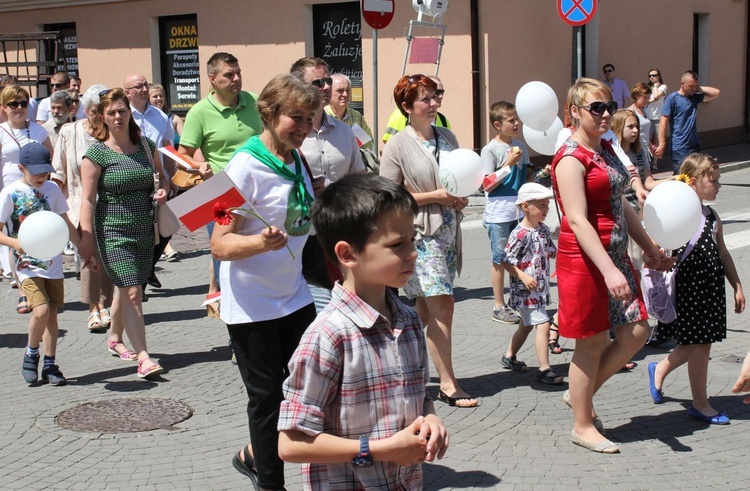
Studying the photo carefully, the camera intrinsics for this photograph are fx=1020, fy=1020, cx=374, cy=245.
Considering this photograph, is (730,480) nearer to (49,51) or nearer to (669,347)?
(669,347)

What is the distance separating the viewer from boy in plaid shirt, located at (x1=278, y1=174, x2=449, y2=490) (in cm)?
281

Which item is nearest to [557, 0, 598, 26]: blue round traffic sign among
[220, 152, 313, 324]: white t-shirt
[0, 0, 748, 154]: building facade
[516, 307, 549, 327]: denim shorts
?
[0, 0, 748, 154]: building facade

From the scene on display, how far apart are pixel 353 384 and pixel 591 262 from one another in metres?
2.72

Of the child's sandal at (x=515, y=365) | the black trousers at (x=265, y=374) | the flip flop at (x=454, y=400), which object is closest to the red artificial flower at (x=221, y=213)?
the black trousers at (x=265, y=374)

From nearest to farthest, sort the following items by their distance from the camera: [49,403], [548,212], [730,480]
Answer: [730,480] → [49,403] → [548,212]

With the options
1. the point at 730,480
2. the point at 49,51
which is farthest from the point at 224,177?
the point at 49,51

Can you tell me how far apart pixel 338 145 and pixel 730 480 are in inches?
110

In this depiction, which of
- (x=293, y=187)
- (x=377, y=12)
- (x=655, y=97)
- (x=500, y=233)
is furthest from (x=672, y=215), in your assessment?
(x=655, y=97)

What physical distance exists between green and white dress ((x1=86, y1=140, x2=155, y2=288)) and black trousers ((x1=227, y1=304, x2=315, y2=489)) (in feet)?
9.10

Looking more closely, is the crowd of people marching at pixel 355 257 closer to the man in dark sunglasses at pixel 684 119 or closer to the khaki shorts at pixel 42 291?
the khaki shorts at pixel 42 291

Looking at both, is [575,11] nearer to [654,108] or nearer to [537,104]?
[537,104]

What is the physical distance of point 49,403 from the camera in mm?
6598

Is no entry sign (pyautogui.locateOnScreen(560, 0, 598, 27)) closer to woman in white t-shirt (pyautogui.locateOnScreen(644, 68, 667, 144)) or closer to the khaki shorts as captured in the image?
the khaki shorts

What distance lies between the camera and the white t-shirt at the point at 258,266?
14.4ft
